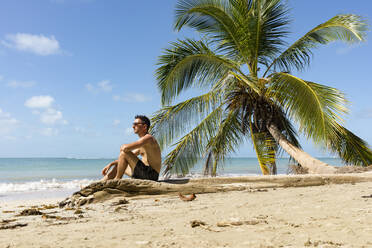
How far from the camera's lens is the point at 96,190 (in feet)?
13.8

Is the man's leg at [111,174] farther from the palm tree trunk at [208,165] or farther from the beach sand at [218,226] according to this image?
the palm tree trunk at [208,165]

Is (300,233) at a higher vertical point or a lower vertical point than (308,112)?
lower

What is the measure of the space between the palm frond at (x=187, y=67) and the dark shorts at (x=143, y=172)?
12.2 ft

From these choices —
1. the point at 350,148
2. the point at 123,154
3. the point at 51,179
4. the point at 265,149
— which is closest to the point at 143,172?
the point at 123,154

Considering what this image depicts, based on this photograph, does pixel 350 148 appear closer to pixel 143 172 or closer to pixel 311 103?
pixel 311 103

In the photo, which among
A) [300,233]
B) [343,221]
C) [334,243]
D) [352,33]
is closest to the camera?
[334,243]

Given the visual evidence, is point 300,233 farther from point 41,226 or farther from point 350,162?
point 350,162

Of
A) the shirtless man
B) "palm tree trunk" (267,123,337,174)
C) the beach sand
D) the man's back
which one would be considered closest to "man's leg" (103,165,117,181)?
the shirtless man

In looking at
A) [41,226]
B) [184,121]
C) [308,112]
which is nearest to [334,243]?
[41,226]

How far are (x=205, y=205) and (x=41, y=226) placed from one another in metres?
1.66

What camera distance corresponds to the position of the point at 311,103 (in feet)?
20.8

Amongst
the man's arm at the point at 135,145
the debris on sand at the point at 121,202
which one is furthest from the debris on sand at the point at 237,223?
the man's arm at the point at 135,145

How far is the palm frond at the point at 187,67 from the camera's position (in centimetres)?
760

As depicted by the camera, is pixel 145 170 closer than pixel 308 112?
Yes
